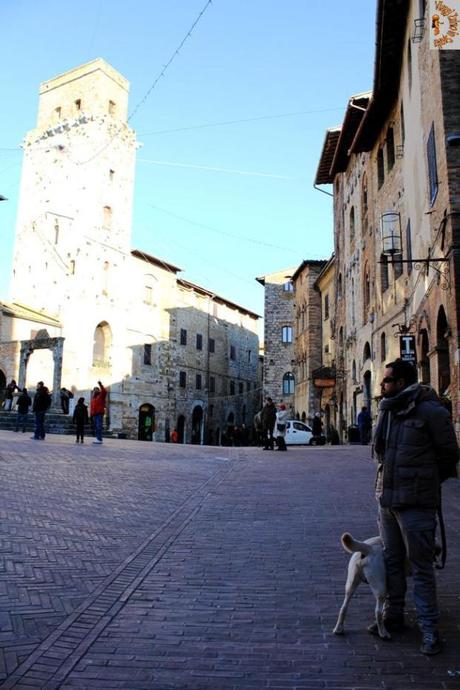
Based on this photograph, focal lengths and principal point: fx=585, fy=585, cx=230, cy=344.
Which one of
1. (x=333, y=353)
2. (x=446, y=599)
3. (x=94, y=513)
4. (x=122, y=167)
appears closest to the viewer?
(x=446, y=599)

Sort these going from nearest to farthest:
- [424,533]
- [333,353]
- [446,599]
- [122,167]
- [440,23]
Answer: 1. [424,533]
2. [446,599]
3. [440,23]
4. [333,353]
5. [122,167]

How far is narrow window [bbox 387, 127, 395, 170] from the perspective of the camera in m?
19.3

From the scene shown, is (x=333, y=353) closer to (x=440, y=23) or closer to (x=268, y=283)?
(x=268, y=283)

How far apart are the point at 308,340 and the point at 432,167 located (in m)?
25.6

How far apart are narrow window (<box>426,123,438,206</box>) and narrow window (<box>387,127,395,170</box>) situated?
6.35 m

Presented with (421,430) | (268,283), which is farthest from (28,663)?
(268,283)

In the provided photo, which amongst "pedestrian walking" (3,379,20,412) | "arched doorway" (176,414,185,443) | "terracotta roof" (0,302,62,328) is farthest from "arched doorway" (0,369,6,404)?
"arched doorway" (176,414,185,443)

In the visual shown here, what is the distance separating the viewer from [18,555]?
5.11 metres

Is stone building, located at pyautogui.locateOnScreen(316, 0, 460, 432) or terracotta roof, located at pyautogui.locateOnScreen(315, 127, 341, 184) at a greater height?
terracotta roof, located at pyautogui.locateOnScreen(315, 127, 341, 184)

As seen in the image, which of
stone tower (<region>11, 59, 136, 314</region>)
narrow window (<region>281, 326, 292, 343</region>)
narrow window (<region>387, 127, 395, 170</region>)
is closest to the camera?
narrow window (<region>387, 127, 395, 170</region>)

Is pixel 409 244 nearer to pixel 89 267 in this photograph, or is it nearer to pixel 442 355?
pixel 442 355

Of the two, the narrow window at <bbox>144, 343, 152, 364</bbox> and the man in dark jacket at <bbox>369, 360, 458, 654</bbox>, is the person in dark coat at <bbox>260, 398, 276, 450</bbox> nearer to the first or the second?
the man in dark jacket at <bbox>369, 360, 458, 654</bbox>

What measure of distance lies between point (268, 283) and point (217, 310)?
5638 millimetres

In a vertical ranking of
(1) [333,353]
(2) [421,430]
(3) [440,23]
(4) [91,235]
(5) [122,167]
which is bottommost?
(2) [421,430]
